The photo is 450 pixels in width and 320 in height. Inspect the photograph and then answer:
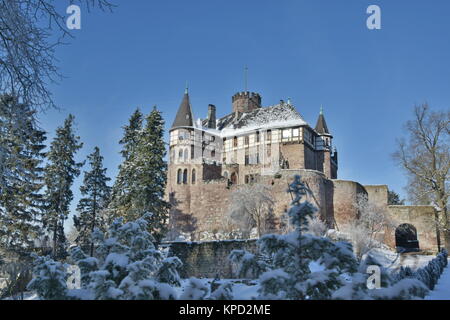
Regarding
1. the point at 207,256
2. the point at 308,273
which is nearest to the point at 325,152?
the point at 207,256

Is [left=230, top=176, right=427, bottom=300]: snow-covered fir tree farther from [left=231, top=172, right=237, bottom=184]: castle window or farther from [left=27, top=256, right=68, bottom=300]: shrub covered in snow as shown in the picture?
[left=231, top=172, right=237, bottom=184]: castle window

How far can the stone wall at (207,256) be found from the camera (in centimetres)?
2900

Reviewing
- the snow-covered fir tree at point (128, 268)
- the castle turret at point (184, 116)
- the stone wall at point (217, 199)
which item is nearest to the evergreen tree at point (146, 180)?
the stone wall at point (217, 199)

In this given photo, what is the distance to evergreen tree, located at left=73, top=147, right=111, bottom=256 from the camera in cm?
3869

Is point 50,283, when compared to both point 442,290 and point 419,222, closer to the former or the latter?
point 442,290

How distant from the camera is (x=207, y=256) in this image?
29766mm

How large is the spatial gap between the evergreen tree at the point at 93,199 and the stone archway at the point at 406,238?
26.7 meters

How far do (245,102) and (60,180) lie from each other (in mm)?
32741

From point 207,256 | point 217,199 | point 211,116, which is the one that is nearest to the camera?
point 207,256

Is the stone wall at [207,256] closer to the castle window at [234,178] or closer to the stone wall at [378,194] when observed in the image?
the stone wall at [378,194]

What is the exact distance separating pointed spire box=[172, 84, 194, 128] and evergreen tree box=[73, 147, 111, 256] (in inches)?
497

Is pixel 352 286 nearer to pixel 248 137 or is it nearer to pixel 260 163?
pixel 260 163

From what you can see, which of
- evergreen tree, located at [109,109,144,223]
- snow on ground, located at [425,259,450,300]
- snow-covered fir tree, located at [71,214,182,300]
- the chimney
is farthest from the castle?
snow-covered fir tree, located at [71,214,182,300]

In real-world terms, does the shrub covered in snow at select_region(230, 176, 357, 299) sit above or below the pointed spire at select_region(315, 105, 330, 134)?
below
